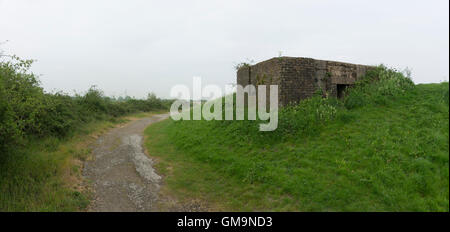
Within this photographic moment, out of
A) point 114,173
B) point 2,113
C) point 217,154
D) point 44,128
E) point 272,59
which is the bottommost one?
point 114,173

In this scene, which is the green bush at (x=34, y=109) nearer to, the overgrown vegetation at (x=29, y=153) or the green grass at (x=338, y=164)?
the overgrown vegetation at (x=29, y=153)

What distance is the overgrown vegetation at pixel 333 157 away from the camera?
4.33m

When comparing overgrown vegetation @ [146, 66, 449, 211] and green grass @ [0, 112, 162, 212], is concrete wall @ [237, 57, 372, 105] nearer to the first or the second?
A: overgrown vegetation @ [146, 66, 449, 211]

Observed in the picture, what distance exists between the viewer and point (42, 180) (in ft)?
19.9

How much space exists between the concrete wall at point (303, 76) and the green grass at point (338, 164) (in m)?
1.67

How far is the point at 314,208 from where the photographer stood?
4352 mm

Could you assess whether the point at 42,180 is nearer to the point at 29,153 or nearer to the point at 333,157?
the point at 29,153

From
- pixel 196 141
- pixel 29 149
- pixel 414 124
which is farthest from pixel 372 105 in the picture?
pixel 29 149

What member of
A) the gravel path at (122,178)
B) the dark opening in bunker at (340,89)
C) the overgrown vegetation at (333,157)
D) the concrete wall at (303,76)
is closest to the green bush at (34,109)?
the gravel path at (122,178)

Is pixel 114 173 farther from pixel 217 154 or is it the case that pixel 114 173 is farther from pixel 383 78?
pixel 383 78

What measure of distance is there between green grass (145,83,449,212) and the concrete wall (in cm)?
167

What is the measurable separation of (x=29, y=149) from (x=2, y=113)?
2975 mm

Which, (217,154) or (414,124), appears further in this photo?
(217,154)

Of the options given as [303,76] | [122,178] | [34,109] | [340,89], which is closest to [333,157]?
[303,76]
